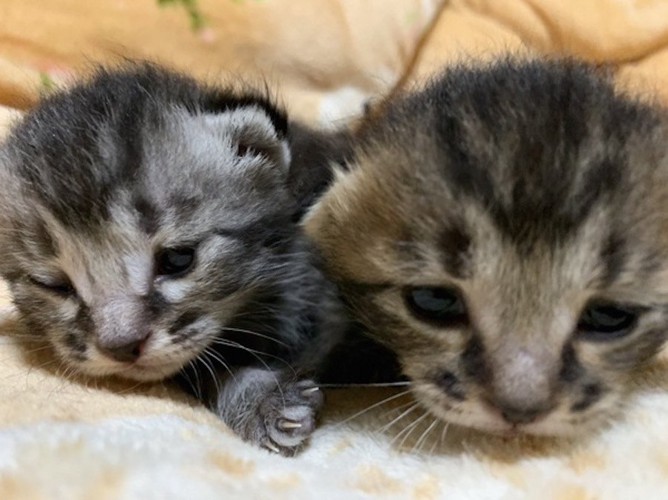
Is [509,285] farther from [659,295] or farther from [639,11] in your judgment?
[639,11]

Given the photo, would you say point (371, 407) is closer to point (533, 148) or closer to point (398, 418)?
point (398, 418)

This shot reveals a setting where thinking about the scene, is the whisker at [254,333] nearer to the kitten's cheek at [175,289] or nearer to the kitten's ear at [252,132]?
the kitten's cheek at [175,289]

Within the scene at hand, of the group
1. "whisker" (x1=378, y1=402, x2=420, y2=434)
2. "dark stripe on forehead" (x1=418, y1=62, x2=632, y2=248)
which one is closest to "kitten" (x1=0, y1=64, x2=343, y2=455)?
"whisker" (x1=378, y1=402, x2=420, y2=434)

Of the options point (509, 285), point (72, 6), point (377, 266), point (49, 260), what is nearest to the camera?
point (509, 285)

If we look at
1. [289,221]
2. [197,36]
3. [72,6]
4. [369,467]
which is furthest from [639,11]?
[369,467]

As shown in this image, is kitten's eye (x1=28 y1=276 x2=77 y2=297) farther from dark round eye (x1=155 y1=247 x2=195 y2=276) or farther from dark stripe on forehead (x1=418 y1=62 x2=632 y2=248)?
dark stripe on forehead (x1=418 y1=62 x2=632 y2=248)

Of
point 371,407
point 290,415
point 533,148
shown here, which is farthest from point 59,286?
point 533,148

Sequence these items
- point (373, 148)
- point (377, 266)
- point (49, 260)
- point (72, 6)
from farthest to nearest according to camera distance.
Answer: point (72, 6), point (49, 260), point (373, 148), point (377, 266)
